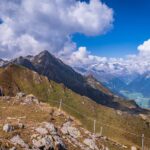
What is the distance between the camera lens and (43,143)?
4528 centimetres

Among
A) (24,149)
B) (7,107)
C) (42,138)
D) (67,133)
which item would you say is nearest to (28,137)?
(42,138)

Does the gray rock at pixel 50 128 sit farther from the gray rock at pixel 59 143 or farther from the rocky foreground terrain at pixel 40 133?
the gray rock at pixel 59 143

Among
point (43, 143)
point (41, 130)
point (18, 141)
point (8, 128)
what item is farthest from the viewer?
point (41, 130)

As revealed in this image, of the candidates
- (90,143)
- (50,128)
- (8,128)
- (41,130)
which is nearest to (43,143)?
(41,130)

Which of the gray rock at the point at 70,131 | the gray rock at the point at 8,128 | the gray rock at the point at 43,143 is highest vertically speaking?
the gray rock at the point at 70,131

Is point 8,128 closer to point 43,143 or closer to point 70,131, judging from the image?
point 43,143

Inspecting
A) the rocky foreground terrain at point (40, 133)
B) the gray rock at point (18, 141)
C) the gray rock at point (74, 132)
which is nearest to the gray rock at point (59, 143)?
the rocky foreground terrain at point (40, 133)

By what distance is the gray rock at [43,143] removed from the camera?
146 feet

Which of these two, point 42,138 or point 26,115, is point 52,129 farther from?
point 26,115

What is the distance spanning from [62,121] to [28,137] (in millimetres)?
17580

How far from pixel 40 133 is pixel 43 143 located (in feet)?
11.5

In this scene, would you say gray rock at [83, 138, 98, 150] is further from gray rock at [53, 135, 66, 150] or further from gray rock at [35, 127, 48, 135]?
gray rock at [35, 127, 48, 135]

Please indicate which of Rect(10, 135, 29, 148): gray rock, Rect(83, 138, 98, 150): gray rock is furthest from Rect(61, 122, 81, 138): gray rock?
Rect(10, 135, 29, 148): gray rock

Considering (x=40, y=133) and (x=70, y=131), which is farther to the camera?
(x=70, y=131)
